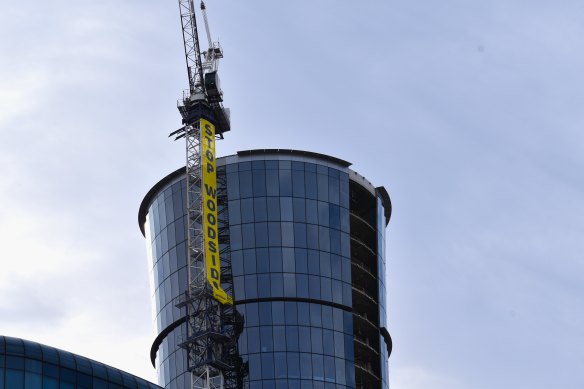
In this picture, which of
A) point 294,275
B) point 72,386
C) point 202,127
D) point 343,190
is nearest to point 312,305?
point 294,275

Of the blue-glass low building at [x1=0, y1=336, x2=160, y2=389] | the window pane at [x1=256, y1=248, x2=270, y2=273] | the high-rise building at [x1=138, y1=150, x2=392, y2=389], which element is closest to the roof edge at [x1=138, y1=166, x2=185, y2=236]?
the high-rise building at [x1=138, y1=150, x2=392, y2=389]

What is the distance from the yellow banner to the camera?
517ft

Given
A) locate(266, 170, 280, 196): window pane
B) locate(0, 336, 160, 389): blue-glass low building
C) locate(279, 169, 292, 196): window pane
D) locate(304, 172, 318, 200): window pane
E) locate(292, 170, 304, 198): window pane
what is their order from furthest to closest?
locate(304, 172, 318, 200): window pane, locate(292, 170, 304, 198): window pane, locate(279, 169, 292, 196): window pane, locate(266, 170, 280, 196): window pane, locate(0, 336, 160, 389): blue-glass low building

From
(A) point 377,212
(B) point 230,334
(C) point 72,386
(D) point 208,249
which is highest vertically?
(A) point 377,212

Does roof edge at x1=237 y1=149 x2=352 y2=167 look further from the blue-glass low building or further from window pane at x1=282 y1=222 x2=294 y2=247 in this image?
the blue-glass low building

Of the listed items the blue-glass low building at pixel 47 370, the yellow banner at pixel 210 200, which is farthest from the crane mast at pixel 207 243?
the blue-glass low building at pixel 47 370

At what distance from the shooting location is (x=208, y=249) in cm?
15800

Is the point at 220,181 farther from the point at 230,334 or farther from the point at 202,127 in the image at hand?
the point at 230,334

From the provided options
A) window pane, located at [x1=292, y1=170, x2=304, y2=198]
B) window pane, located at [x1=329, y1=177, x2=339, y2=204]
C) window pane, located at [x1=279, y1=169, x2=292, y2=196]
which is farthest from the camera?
window pane, located at [x1=329, y1=177, x2=339, y2=204]

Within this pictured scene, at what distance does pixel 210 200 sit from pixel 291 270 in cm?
1636

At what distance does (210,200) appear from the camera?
6334 inches

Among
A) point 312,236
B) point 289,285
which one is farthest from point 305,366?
point 312,236

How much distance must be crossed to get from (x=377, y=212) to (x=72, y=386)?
7658 centimetres

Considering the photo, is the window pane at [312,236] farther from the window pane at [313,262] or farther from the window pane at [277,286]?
the window pane at [277,286]
